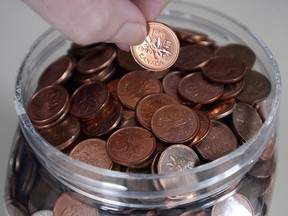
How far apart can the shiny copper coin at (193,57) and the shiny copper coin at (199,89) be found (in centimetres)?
3


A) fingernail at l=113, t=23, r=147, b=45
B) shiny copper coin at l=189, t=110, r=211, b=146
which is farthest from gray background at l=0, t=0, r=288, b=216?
fingernail at l=113, t=23, r=147, b=45

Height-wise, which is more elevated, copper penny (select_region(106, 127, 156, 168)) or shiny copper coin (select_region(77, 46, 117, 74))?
shiny copper coin (select_region(77, 46, 117, 74))

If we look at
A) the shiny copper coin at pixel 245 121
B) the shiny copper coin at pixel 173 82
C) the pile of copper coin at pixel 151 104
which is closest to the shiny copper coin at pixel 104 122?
the pile of copper coin at pixel 151 104

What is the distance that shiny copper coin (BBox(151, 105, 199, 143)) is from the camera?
34.7 inches

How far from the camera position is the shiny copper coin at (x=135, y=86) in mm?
985

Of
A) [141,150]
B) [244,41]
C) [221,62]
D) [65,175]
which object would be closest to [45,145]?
[65,175]

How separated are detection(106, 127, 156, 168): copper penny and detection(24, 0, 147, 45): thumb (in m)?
0.20

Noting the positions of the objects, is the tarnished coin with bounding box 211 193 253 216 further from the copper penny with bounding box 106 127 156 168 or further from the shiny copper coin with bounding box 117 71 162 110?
the shiny copper coin with bounding box 117 71 162 110

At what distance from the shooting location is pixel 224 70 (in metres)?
1.02

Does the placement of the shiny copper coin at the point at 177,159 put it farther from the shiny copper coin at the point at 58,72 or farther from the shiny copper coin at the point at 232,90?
the shiny copper coin at the point at 58,72

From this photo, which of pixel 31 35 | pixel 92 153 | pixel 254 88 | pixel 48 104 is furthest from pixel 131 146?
pixel 31 35

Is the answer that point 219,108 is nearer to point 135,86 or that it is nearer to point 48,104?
point 135,86

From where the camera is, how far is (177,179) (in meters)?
0.76

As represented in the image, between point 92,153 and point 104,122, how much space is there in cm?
8
